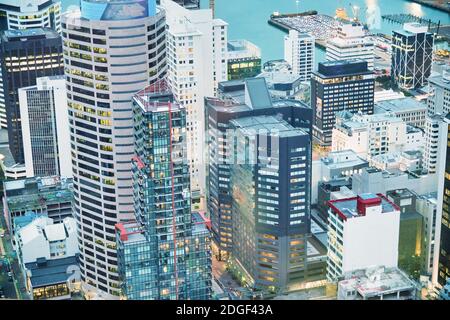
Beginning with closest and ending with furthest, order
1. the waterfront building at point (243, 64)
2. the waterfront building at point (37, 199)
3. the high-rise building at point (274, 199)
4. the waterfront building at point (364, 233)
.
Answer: the waterfront building at point (364, 233) → the high-rise building at point (274, 199) → the waterfront building at point (37, 199) → the waterfront building at point (243, 64)

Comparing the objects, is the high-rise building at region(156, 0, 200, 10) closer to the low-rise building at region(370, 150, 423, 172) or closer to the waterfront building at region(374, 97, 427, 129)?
the waterfront building at region(374, 97, 427, 129)

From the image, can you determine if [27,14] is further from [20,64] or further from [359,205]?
[359,205]

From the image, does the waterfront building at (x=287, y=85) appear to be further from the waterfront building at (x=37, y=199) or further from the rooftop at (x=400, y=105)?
the waterfront building at (x=37, y=199)

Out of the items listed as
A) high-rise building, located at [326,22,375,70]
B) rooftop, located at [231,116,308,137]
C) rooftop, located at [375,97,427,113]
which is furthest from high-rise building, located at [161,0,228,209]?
high-rise building, located at [326,22,375,70]

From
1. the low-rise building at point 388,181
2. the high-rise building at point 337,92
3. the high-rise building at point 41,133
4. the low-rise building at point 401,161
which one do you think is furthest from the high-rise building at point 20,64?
the low-rise building at point 388,181

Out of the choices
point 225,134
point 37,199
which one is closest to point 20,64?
point 37,199

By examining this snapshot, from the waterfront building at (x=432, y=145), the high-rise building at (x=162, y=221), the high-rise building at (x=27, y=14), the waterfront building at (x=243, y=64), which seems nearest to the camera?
the high-rise building at (x=162, y=221)

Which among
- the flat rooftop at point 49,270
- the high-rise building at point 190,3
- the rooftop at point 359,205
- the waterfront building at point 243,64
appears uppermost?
the high-rise building at point 190,3

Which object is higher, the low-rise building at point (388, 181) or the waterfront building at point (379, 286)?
the waterfront building at point (379, 286)
